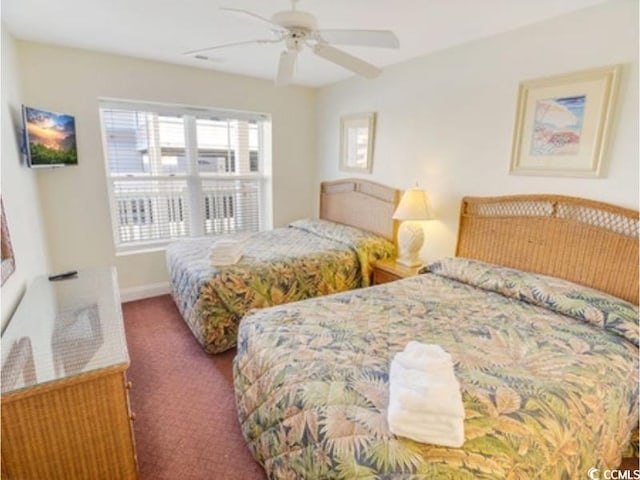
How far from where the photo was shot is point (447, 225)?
3008mm

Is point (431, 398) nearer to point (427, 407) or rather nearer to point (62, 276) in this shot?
point (427, 407)

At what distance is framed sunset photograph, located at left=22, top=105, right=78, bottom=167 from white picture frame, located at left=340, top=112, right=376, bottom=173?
2.61 meters

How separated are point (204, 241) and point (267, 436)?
7.80ft

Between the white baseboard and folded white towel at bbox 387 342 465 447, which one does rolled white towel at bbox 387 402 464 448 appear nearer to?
folded white towel at bbox 387 342 465 447

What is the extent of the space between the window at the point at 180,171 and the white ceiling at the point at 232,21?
71 centimetres

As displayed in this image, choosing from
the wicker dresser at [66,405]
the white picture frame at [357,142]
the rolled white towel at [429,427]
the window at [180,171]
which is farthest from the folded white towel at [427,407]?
the window at [180,171]

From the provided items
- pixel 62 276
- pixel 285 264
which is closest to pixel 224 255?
pixel 285 264

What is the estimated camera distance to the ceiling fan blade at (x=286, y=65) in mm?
2059

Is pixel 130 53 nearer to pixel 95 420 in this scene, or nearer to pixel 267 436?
pixel 95 420

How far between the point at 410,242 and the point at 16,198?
2.88m

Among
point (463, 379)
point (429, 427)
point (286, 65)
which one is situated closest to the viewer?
point (429, 427)

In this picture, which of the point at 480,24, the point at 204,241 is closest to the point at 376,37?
the point at 480,24

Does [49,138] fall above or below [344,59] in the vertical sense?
below

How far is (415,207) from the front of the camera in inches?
116
